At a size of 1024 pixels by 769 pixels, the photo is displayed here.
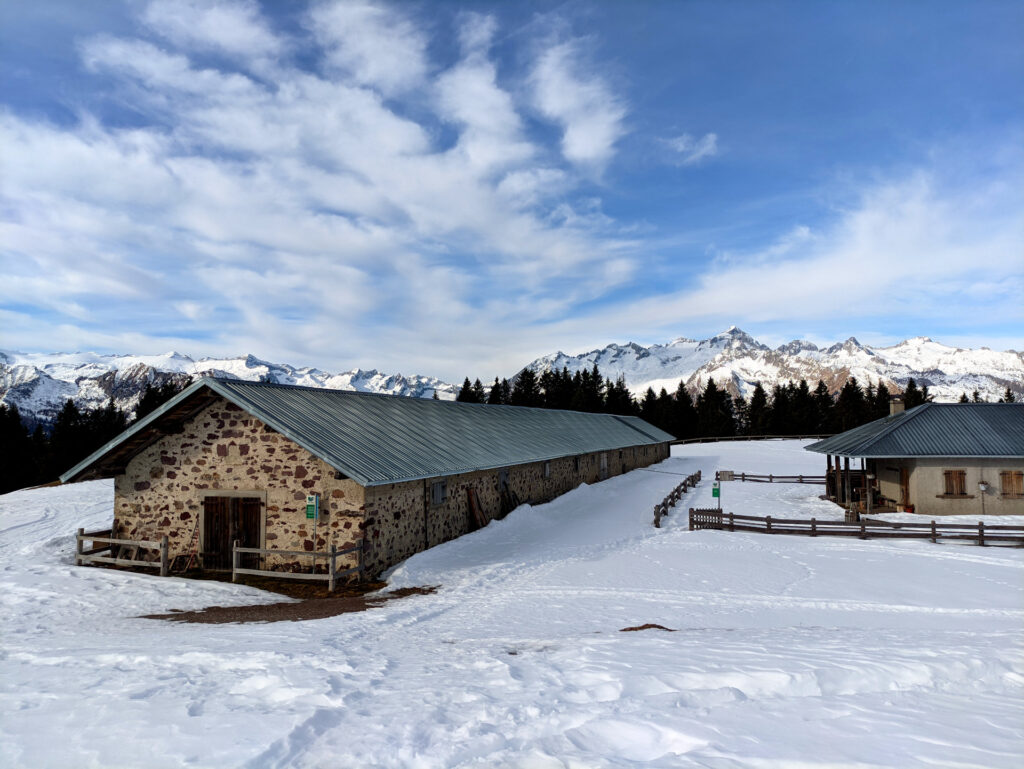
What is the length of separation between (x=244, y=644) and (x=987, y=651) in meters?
10.2

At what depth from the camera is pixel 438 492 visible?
18.7m

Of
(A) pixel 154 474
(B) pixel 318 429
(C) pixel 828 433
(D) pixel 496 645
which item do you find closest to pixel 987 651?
(D) pixel 496 645

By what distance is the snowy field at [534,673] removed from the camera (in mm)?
4898

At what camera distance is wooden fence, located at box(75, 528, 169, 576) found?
15211 millimetres

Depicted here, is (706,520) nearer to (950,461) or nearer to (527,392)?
(950,461)

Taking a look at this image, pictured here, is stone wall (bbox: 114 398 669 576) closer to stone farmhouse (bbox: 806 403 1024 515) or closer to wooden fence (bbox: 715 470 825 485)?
stone farmhouse (bbox: 806 403 1024 515)

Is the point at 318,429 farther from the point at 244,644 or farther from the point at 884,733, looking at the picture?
the point at 884,733

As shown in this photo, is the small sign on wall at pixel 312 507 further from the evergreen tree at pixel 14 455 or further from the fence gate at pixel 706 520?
the evergreen tree at pixel 14 455

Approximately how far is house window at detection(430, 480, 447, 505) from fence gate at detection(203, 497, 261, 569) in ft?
16.7

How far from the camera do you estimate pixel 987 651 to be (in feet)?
24.4

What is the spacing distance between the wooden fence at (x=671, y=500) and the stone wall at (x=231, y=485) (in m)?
13.8

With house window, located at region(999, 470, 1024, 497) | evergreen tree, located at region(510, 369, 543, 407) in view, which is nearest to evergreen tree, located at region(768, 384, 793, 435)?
evergreen tree, located at region(510, 369, 543, 407)

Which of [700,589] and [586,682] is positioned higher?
[586,682]

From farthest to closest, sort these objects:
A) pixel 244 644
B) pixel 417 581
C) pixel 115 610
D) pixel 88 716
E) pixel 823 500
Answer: pixel 823 500, pixel 417 581, pixel 115 610, pixel 244 644, pixel 88 716
